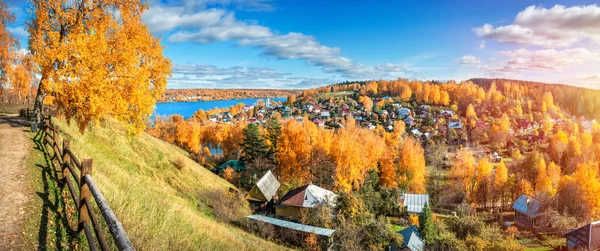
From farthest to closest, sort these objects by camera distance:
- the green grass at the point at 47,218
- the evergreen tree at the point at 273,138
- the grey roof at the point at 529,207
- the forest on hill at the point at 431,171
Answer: the evergreen tree at the point at 273,138, the grey roof at the point at 529,207, the forest on hill at the point at 431,171, the green grass at the point at 47,218

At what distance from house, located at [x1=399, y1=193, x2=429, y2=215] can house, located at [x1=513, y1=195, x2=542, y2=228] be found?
11.8 m

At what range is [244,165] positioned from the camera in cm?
5103

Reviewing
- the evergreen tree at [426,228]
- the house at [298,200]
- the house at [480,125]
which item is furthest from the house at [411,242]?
the house at [480,125]

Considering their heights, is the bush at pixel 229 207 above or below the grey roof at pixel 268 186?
above

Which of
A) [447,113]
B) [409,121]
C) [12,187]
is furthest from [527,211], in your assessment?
[447,113]

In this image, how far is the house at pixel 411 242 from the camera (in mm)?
24889

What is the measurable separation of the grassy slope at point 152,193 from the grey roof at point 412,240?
1210 centimetres

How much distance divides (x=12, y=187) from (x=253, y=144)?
134ft

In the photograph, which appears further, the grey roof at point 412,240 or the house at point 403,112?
the house at point 403,112

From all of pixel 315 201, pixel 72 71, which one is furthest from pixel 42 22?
pixel 315 201

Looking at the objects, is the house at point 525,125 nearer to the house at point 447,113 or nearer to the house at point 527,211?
the house at point 447,113

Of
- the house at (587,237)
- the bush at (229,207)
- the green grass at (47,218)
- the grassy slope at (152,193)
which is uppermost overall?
the green grass at (47,218)

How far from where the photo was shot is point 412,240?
25828 mm

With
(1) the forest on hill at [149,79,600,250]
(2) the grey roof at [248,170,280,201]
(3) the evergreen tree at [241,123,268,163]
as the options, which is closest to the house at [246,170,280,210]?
(2) the grey roof at [248,170,280,201]
